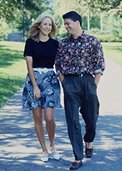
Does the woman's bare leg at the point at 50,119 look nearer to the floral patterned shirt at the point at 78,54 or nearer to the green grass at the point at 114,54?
the floral patterned shirt at the point at 78,54

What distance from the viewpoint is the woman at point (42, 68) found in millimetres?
7109

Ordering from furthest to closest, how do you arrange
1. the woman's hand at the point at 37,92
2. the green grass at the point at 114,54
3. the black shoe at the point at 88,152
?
the green grass at the point at 114,54 < the black shoe at the point at 88,152 < the woman's hand at the point at 37,92

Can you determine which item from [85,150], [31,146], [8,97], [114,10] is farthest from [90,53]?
[114,10]

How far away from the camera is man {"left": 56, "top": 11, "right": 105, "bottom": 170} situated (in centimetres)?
687

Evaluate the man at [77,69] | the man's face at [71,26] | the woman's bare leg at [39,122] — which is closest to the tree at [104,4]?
the woman's bare leg at [39,122]

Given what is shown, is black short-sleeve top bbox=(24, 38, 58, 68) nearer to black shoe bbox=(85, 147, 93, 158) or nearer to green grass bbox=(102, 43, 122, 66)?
black shoe bbox=(85, 147, 93, 158)

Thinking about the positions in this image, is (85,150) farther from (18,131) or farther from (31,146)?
(18,131)

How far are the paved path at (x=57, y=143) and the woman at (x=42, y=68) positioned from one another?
2.20 ft

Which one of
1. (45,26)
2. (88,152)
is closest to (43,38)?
(45,26)

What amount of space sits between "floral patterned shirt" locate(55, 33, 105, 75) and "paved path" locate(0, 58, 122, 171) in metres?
1.21

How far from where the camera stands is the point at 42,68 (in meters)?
7.19

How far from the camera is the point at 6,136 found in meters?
9.20

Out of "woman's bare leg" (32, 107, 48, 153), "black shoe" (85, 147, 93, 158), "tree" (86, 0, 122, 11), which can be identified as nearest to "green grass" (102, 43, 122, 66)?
"tree" (86, 0, 122, 11)

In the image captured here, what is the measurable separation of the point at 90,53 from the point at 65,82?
48cm
